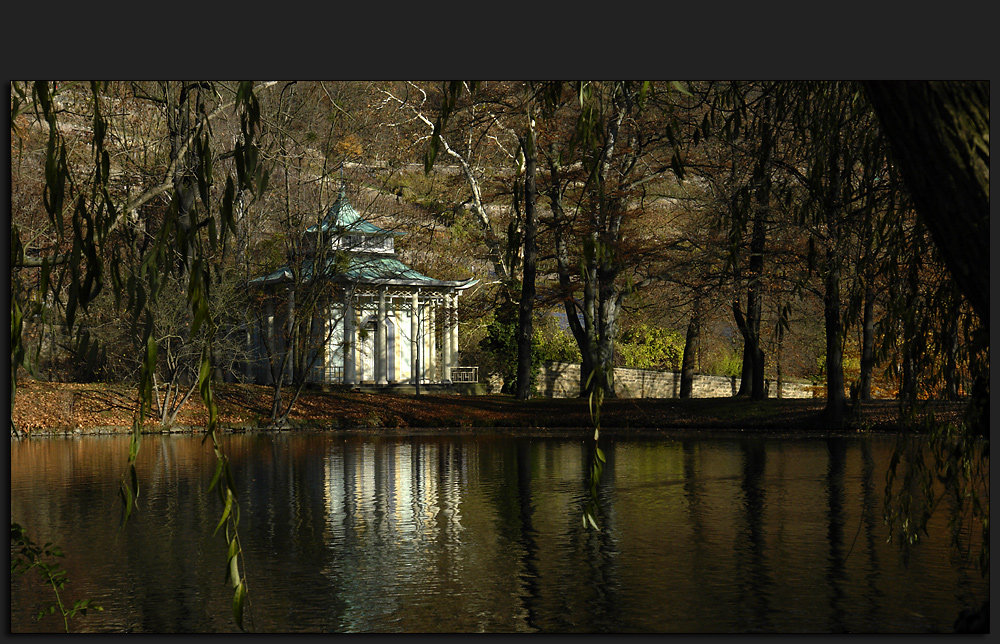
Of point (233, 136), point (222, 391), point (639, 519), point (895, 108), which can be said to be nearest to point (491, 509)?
point (639, 519)

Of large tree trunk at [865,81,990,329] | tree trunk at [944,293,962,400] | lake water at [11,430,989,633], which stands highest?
large tree trunk at [865,81,990,329]

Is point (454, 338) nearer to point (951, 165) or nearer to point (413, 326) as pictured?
point (413, 326)

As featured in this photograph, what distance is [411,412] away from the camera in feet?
93.7

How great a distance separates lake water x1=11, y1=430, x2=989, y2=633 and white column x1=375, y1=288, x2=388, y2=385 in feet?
66.6

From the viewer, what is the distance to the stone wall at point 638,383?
139ft

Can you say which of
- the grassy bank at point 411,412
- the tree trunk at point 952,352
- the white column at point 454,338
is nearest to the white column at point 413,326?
the white column at point 454,338

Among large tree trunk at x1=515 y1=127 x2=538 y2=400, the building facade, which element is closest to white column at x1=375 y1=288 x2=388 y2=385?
the building facade

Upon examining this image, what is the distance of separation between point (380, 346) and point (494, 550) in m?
29.1

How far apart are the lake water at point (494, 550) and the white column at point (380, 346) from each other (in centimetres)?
2030

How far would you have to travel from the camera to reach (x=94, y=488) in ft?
42.9

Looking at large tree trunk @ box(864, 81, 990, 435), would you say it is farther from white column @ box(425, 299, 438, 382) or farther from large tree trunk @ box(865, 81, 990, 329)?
white column @ box(425, 299, 438, 382)

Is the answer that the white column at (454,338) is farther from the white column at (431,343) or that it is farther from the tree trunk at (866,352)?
the tree trunk at (866,352)

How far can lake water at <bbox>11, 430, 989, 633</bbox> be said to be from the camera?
6.19 m

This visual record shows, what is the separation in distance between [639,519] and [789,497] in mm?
2656
